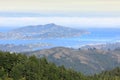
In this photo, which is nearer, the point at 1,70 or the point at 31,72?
the point at 1,70

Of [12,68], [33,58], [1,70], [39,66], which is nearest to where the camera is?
[1,70]

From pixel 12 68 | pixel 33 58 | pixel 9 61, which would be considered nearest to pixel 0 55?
pixel 9 61

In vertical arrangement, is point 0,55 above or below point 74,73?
above

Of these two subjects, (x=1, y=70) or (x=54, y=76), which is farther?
(x=54, y=76)

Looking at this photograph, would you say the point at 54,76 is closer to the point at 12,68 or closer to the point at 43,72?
the point at 43,72

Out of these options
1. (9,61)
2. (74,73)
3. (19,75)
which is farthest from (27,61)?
(74,73)

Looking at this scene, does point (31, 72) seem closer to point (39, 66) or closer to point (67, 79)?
point (39, 66)

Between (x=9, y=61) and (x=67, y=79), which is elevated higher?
(x=9, y=61)

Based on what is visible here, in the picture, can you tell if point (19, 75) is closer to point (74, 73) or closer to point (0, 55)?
point (0, 55)

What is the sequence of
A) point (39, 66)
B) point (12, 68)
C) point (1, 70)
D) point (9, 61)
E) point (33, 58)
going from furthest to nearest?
point (33, 58) < point (39, 66) < point (9, 61) < point (12, 68) < point (1, 70)

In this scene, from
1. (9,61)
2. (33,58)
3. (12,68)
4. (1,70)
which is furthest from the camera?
(33,58)
